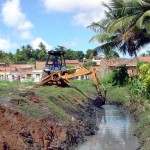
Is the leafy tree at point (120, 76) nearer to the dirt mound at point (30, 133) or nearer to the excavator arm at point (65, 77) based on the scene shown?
the excavator arm at point (65, 77)

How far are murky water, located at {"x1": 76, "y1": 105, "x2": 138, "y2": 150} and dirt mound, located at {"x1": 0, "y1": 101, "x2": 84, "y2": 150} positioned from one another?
101cm

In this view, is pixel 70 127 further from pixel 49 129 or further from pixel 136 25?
pixel 136 25

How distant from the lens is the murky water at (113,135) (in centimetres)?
1568

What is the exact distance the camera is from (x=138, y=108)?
81.6 ft

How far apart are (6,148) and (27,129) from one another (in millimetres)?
1992

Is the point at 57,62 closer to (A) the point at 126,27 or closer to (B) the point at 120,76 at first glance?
(A) the point at 126,27

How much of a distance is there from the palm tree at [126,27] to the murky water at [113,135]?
831 cm

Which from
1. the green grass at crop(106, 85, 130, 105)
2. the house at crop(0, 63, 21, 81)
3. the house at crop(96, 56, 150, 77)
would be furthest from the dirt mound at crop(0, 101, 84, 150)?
the house at crop(0, 63, 21, 81)

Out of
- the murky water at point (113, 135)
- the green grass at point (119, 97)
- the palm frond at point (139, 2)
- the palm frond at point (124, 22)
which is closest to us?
the murky water at point (113, 135)

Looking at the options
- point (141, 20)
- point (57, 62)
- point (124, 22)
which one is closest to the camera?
point (57, 62)

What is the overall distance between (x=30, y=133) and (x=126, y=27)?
22464 millimetres

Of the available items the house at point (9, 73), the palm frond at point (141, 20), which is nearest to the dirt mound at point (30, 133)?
the palm frond at point (141, 20)

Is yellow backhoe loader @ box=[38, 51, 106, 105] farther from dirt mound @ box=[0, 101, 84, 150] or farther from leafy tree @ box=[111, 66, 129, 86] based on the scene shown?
dirt mound @ box=[0, 101, 84, 150]

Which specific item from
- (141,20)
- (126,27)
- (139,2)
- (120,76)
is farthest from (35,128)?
(120,76)
